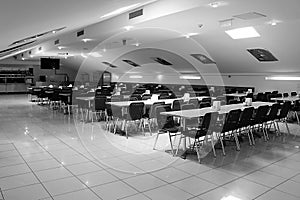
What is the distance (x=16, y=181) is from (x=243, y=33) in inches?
287

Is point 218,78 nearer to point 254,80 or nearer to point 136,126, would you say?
point 254,80

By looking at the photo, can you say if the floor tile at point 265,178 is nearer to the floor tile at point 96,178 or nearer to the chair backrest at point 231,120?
the chair backrest at point 231,120

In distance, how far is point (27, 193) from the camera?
329cm

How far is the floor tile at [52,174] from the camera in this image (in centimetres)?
376

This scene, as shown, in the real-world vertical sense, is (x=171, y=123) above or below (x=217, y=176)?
above

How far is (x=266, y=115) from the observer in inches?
246

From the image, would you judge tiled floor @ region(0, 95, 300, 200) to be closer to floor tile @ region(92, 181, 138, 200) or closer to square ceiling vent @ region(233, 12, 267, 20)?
floor tile @ region(92, 181, 138, 200)

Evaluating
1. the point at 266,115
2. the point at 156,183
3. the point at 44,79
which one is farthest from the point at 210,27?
the point at 44,79

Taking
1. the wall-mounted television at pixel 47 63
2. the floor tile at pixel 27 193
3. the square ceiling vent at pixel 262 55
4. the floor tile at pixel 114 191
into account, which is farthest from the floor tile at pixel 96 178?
the wall-mounted television at pixel 47 63

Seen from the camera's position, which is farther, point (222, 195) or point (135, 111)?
point (135, 111)

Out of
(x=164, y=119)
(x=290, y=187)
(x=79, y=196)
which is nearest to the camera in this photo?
(x=79, y=196)

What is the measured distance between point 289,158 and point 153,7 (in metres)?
4.18

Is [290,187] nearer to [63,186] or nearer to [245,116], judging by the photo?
[245,116]

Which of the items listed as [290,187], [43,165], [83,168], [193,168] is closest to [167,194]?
[193,168]
